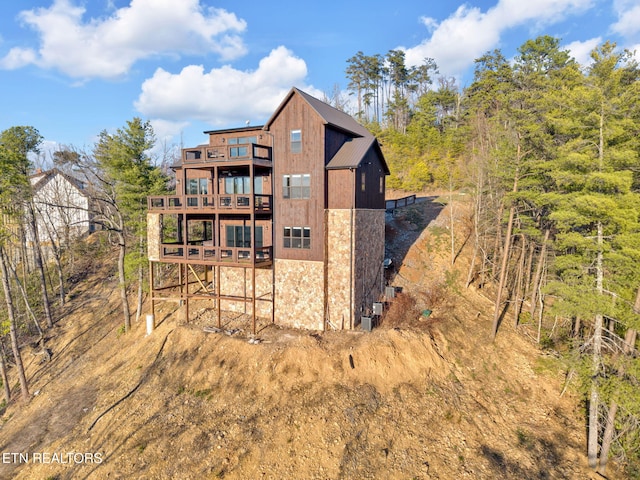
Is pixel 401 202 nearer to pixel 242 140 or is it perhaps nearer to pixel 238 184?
pixel 242 140

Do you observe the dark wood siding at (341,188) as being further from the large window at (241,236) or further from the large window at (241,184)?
the large window at (241,236)

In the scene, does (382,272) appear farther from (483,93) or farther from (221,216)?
(483,93)

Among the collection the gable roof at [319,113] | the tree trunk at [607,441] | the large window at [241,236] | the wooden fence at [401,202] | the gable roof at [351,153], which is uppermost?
the gable roof at [319,113]

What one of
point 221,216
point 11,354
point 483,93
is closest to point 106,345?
point 11,354

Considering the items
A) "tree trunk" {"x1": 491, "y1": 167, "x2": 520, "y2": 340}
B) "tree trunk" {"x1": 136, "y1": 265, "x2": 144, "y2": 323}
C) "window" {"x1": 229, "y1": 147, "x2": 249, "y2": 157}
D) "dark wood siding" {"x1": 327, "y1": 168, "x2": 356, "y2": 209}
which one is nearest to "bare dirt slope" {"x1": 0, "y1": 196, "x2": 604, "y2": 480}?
"tree trunk" {"x1": 491, "y1": 167, "x2": 520, "y2": 340}

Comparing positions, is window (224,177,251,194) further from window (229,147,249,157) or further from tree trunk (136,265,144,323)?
tree trunk (136,265,144,323)

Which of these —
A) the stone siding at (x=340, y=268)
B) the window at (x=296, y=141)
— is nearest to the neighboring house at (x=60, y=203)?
the window at (x=296, y=141)
